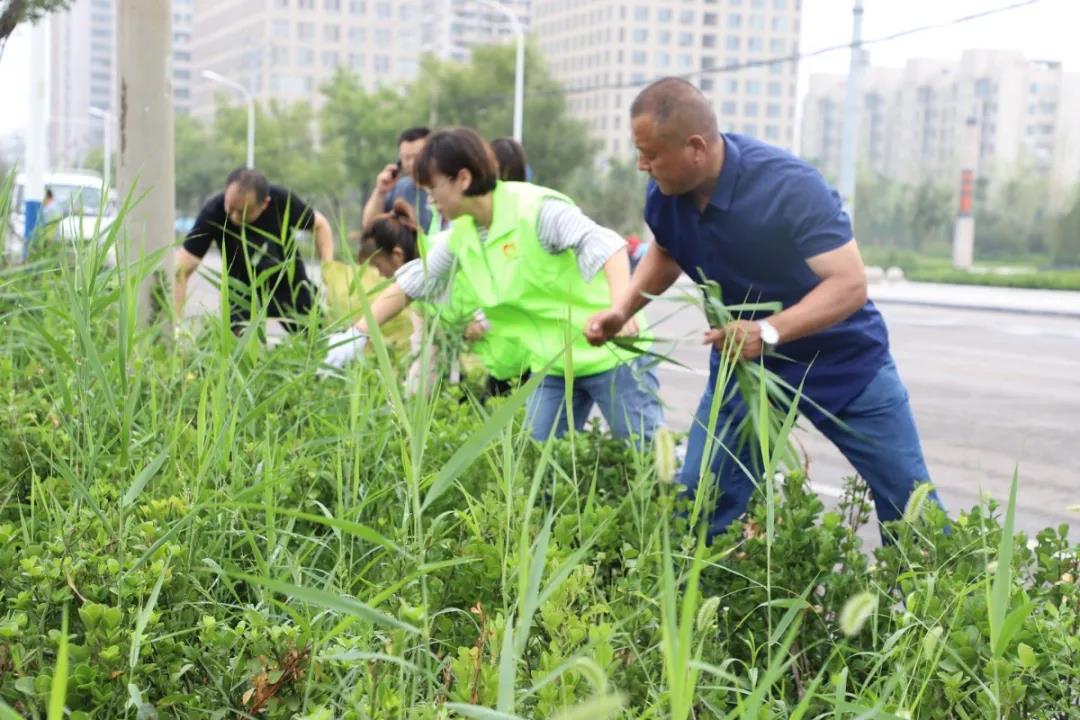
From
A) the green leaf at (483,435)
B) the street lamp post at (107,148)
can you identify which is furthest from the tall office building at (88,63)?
the green leaf at (483,435)

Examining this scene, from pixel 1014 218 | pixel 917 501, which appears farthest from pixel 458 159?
pixel 1014 218

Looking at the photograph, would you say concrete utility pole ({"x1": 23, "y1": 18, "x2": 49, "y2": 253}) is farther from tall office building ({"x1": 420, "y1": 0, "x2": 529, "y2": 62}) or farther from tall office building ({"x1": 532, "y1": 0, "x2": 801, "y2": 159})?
tall office building ({"x1": 532, "y1": 0, "x2": 801, "y2": 159})

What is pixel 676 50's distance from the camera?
145625 millimetres

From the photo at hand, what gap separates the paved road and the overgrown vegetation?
14.5 inches

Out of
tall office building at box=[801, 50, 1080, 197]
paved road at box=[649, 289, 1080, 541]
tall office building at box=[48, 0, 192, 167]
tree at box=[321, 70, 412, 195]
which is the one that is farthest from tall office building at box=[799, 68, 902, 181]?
Result: paved road at box=[649, 289, 1080, 541]

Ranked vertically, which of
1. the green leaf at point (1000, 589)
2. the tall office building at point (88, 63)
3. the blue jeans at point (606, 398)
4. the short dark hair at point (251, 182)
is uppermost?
the tall office building at point (88, 63)

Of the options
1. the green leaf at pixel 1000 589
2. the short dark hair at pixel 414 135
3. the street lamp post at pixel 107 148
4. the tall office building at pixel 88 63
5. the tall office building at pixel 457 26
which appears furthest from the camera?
the tall office building at pixel 88 63

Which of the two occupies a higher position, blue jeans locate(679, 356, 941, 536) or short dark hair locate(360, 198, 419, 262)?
short dark hair locate(360, 198, 419, 262)

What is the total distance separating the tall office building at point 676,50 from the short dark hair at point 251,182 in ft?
434

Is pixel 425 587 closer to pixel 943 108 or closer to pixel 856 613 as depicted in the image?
pixel 856 613

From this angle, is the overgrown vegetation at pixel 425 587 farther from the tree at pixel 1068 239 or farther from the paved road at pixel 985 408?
the tree at pixel 1068 239

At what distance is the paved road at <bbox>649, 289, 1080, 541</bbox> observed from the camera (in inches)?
295

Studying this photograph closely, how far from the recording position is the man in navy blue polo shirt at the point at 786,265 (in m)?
3.59

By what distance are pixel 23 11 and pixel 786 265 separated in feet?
8.61
